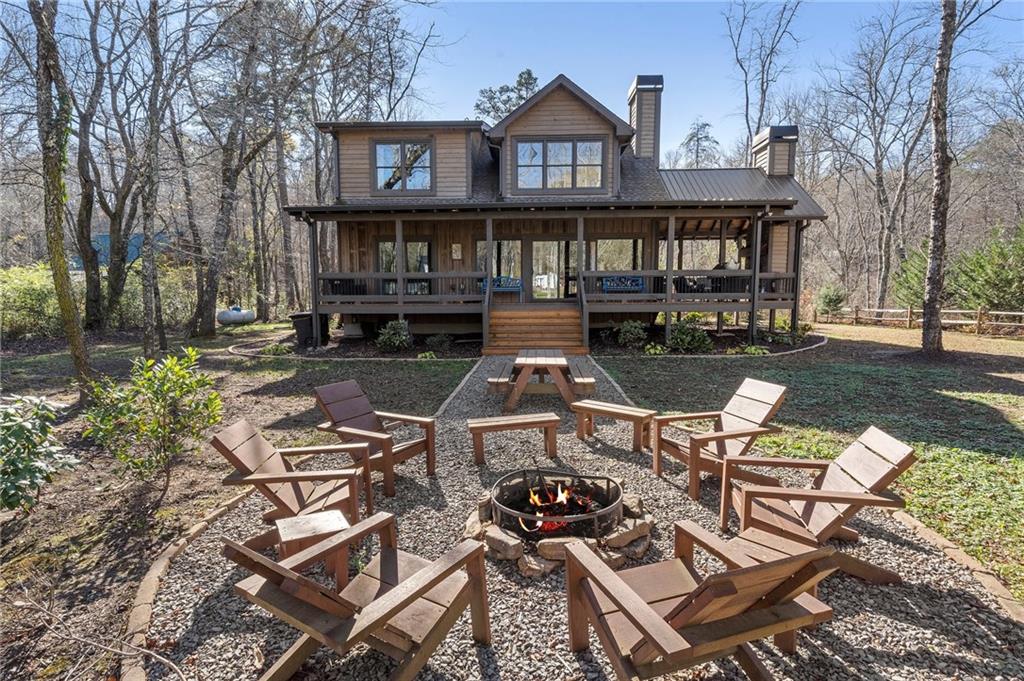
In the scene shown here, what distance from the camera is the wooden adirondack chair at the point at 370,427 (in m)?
4.57

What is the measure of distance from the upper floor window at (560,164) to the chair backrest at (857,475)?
497 inches

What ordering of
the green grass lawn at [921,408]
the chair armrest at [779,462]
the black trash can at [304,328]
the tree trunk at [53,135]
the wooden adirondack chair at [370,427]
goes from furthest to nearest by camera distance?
the black trash can at [304,328], the tree trunk at [53,135], the wooden adirondack chair at [370,427], the green grass lawn at [921,408], the chair armrest at [779,462]

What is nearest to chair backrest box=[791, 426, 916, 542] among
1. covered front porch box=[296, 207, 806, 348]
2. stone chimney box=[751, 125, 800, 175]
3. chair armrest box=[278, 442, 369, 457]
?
chair armrest box=[278, 442, 369, 457]

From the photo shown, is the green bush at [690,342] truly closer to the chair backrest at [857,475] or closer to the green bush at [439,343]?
the green bush at [439,343]

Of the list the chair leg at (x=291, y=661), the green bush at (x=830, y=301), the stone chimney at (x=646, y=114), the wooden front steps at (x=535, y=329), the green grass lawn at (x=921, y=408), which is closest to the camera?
the chair leg at (x=291, y=661)

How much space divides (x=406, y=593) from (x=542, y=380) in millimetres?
6121

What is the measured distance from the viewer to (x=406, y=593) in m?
2.24

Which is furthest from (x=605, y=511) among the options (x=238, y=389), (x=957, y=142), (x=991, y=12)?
(x=957, y=142)

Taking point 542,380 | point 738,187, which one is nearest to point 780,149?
point 738,187

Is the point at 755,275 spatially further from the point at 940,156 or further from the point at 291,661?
the point at 291,661

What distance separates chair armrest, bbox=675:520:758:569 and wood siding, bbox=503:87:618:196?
13.5 metres

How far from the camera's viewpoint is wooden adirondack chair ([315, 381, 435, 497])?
4.57 m

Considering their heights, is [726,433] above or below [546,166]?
below

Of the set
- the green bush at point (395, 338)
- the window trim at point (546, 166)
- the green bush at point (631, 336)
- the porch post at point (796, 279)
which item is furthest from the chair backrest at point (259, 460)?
the porch post at point (796, 279)
